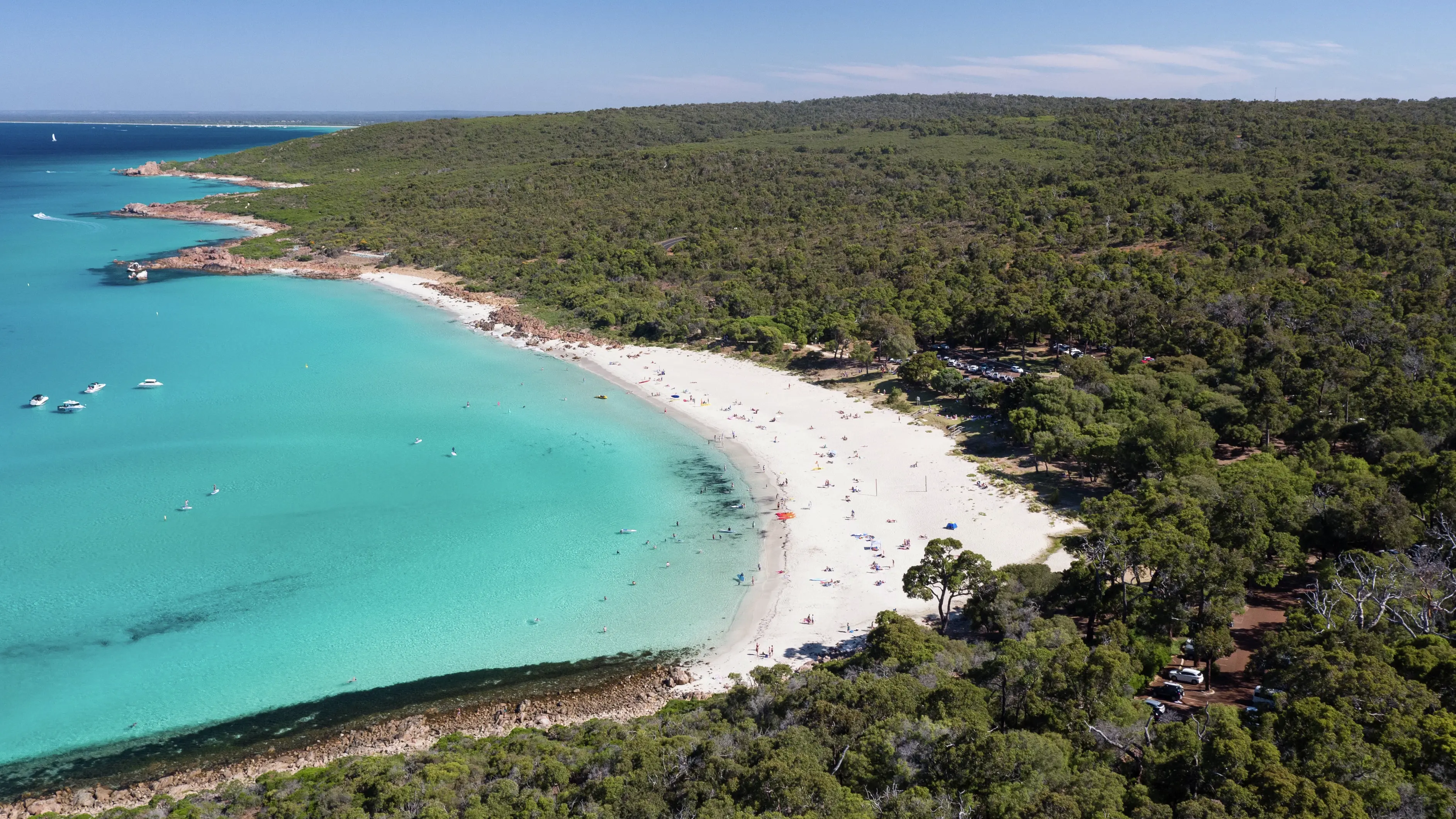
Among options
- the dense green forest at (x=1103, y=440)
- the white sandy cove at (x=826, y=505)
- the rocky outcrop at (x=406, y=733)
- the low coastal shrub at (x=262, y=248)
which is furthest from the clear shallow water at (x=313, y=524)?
the low coastal shrub at (x=262, y=248)

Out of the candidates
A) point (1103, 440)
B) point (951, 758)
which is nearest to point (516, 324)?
point (1103, 440)

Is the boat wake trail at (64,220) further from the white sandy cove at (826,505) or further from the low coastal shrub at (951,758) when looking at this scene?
the low coastal shrub at (951,758)

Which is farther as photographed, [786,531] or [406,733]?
[786,531]

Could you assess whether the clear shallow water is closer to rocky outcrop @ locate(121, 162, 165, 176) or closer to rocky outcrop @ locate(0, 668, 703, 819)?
rocky outcrop @ locate(0, 668, 703, 819)

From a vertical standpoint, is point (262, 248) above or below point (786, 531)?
above

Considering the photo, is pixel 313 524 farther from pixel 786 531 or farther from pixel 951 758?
pixel 951 758

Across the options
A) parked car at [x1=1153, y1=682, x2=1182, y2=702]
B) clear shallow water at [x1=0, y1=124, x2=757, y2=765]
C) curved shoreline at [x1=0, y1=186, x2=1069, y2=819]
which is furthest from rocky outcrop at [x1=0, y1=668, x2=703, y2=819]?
parked car at [x1=1153, y1=682, x2=1182, y2=702]

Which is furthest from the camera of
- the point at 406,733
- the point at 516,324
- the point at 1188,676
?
the point at 516,324
